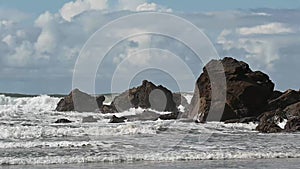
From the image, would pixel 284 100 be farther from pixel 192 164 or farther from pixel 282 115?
pixel 192 164

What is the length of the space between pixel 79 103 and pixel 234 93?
1921 centimetres

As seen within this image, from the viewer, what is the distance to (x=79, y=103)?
56.1 metres

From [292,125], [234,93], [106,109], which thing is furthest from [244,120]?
[106,109]

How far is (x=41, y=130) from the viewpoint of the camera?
106ft

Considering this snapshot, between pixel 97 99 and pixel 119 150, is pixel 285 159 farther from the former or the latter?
pixel 97 99

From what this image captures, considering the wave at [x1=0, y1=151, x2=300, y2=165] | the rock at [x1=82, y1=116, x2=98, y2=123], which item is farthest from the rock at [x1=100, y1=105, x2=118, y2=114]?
the wave at [x1=0, y1=151, x2=300, y2=165]

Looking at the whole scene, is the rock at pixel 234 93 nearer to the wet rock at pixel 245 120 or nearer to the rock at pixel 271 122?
the wet rock at pixel 245 120

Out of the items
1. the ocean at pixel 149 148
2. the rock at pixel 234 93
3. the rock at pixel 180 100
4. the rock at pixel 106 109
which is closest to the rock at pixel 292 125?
the ocean at pixel 149 148

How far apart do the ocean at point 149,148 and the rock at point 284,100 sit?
6610 mm

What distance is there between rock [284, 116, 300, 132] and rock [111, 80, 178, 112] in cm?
2117

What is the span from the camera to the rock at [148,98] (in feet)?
179

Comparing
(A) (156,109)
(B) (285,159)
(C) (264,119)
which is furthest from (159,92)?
(B) (285,159)

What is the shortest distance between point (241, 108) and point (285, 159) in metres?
18.0

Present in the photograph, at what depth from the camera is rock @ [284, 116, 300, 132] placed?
32.9 meters
